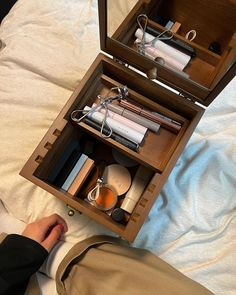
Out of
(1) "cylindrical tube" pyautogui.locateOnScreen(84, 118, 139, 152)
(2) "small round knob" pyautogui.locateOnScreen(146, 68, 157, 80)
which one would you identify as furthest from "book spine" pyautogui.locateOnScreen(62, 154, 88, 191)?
Result: (2) "small round knob" pyautogui.locateOnScreen(146, 68, 157, 80)

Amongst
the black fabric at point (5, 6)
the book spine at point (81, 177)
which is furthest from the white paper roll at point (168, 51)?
the black fabric at point (5, 6)

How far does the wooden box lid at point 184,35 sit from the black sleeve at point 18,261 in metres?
0.42

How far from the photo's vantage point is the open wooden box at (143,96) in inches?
23.4

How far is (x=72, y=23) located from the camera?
87 centimetres

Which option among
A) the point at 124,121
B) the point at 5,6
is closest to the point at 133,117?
the point at 124,121

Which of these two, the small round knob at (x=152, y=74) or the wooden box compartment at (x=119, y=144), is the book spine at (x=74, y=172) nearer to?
the wooden box compartment at (x=119, y=144)

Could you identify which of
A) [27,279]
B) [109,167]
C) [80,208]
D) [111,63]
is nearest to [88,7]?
[111,63]

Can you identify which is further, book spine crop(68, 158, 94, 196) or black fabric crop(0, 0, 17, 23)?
black fabric crop(0, 0, 17, 23)

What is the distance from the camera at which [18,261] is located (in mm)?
648

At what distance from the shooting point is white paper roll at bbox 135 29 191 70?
67 centimetres

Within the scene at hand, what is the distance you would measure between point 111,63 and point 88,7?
0.32m

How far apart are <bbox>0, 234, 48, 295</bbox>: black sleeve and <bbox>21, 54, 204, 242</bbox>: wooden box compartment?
0.13 metres

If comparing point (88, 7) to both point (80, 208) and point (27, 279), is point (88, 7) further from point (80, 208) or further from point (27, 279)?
point (27, 279)

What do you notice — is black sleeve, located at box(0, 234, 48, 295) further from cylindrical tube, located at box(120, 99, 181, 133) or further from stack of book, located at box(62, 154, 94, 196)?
cylindrical tube, located at box(120, 99, 181, 133)
